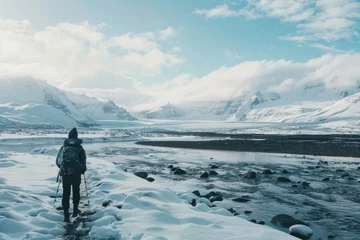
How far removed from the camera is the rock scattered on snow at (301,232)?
36.3ft

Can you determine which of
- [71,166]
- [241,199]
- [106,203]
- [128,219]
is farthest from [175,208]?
[241,199]

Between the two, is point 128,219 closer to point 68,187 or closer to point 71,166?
point 68,187

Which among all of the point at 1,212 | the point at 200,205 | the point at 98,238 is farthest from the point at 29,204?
the point at 200,205

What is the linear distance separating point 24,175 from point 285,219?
13.4 m

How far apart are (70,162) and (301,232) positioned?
8.62 meters

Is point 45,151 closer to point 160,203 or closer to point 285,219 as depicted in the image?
point 160,203

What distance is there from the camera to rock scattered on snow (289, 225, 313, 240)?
1107 cm

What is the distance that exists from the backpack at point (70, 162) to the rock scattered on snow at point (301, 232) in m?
8.03

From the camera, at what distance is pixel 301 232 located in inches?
437

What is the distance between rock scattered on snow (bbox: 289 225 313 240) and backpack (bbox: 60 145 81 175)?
26.3 feet

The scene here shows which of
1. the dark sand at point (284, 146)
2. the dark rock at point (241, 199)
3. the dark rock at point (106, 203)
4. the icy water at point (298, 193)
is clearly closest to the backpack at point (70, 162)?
the dark rock at point (106, 203)

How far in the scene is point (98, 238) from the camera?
802 centimetres

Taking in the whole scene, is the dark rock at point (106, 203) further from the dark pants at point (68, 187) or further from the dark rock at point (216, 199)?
the dark rock at point (216, 199)

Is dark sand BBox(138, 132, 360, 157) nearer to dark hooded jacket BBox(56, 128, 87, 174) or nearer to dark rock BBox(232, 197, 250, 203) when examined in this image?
dark rock BBox(232, 197, 250, 203)
